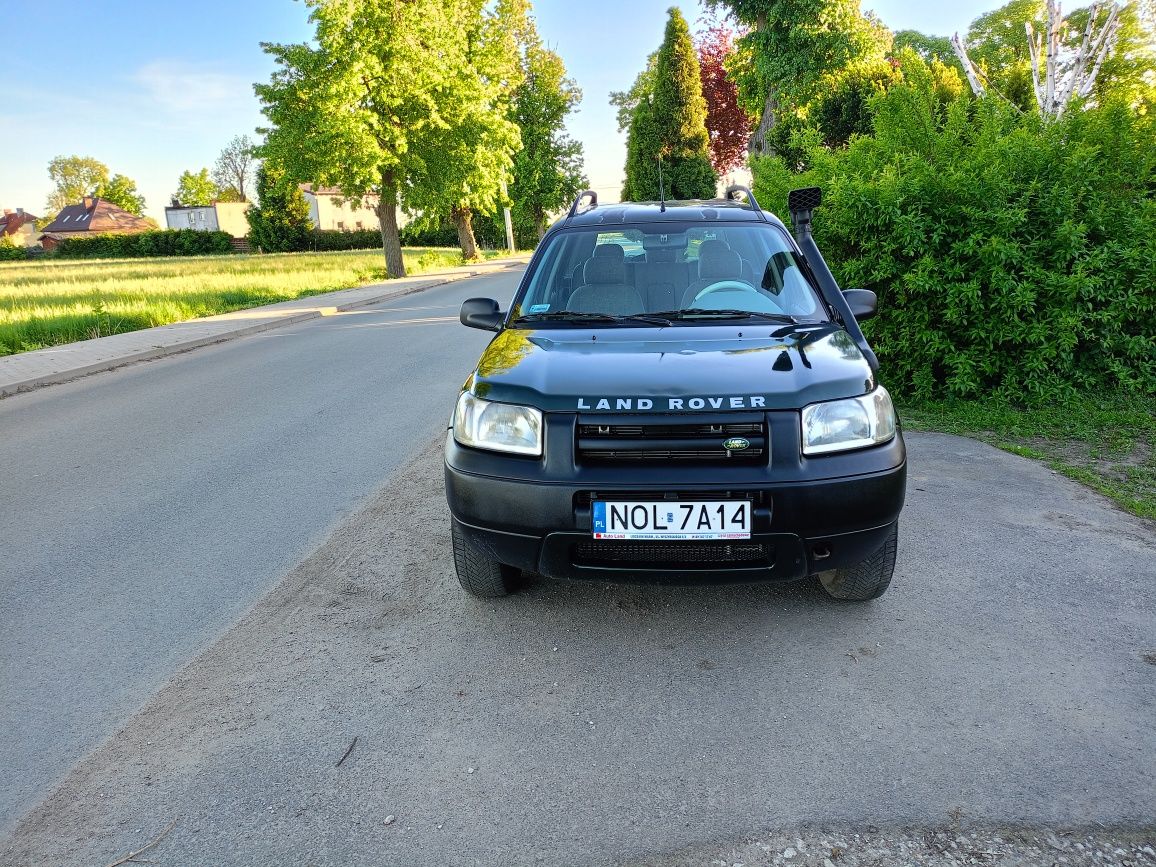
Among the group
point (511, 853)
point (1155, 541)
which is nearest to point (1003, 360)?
point (1155, 541)

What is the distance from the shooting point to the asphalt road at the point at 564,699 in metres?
2.25

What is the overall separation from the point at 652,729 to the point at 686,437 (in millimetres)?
1003

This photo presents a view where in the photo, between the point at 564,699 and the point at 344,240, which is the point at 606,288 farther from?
the point at 344,240

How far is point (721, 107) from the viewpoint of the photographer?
4400 cm

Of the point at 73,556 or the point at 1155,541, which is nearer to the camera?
the point at 1155,541

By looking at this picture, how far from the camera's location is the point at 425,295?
23.1 m

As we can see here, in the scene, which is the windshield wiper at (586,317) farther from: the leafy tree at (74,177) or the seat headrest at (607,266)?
the leafy tree at (74,177)

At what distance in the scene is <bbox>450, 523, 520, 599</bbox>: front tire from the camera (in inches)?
135

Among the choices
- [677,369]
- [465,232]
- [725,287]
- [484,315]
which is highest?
[465,232]

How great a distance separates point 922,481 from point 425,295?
773 inches

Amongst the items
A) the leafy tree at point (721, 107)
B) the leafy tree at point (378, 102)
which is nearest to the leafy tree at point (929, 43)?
the leafy tree at point (721, 107)

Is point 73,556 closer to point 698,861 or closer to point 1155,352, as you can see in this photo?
point 698,861

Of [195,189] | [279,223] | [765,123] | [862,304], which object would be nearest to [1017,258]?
[862,304]

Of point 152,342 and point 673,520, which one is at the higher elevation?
point 673,520
